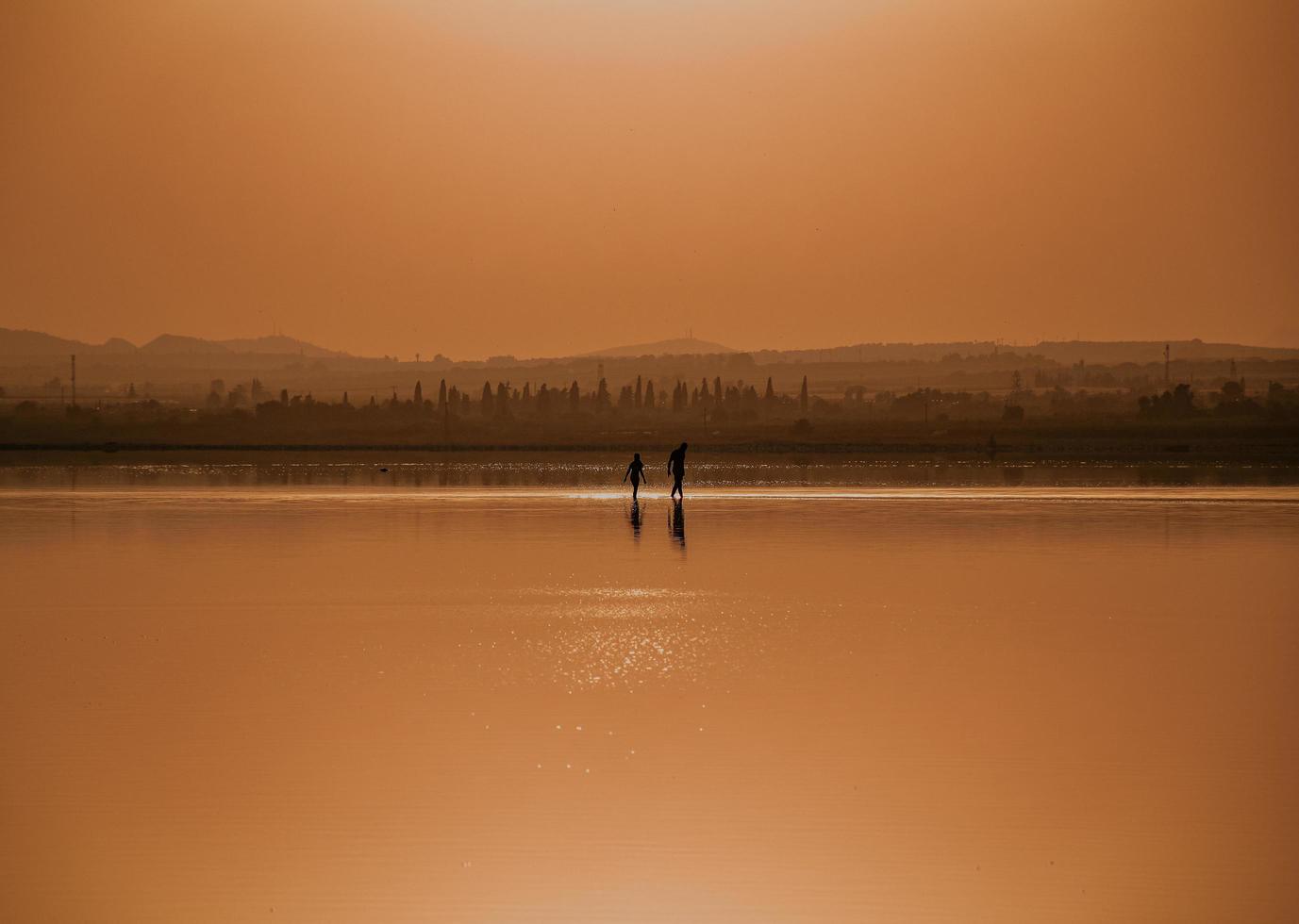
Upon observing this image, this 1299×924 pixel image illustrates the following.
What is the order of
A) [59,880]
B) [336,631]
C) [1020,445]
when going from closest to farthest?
1. [59,880]
2. [336,631]
3. [1020,445]

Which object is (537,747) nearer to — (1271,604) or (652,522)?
(1271,604)

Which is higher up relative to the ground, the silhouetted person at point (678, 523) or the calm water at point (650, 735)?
the silhouetted person at point (678, 523)

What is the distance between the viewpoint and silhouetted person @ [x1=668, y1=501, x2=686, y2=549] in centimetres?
3381

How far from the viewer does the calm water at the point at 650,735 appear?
944 centimetres

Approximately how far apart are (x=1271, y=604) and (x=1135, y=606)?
1688 millimetres

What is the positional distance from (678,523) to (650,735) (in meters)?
25.3

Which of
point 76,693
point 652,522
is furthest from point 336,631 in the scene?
point 652,522

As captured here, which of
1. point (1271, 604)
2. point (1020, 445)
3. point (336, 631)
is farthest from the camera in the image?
point (1020, 445)

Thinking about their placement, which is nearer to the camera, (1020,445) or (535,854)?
(535,854)

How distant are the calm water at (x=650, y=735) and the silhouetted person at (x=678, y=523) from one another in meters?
4.29

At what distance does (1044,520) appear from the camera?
3809 cm

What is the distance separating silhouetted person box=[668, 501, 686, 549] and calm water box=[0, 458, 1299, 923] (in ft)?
14.1

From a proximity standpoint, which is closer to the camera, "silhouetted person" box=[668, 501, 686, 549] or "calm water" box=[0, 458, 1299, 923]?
"calm water" box=[0, 458, 1299, 923]

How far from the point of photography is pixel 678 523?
Answer: 126 ft
